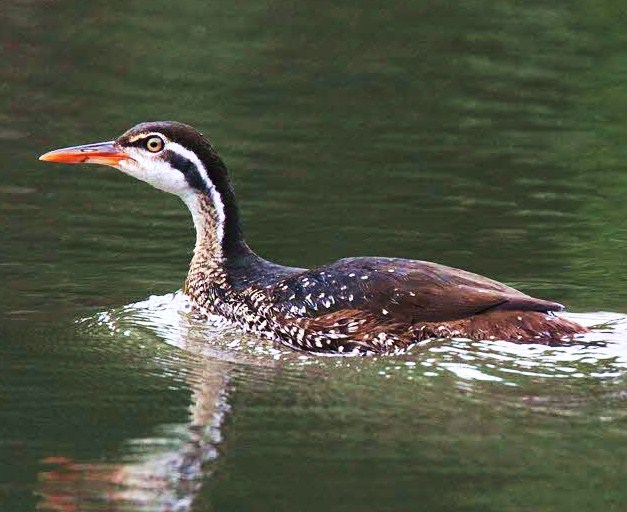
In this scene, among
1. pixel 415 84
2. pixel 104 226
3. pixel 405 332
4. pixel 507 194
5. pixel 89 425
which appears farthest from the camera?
pixel 415 84

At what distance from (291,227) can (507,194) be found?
2.32m

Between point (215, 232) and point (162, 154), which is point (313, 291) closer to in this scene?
point (215, 232)

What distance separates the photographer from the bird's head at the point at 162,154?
1272 centimetres

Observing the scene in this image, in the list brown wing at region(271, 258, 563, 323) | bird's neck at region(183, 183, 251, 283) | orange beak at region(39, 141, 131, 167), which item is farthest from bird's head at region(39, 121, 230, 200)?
brown wing at region(271, 258, 563, 323)

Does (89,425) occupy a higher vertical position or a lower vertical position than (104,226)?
lower

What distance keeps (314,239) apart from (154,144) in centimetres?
215

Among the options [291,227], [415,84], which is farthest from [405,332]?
[415,84]

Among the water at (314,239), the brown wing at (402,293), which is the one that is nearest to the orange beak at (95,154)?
the water at (314,239)

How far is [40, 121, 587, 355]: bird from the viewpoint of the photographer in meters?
11.2

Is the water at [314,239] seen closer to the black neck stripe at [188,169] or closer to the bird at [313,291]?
the bird at [313,291]

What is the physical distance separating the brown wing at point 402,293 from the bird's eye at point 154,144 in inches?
64.5

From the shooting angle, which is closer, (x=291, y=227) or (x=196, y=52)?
(x=291, y=227)

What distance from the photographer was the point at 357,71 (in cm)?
2094

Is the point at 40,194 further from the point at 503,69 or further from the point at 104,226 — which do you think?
the point at 503,69
